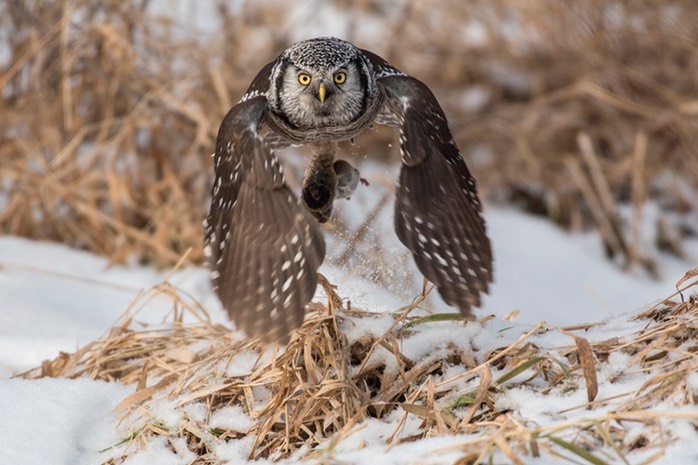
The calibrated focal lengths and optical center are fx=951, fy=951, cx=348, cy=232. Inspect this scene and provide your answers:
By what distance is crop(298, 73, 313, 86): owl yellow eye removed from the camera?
3.63 meters

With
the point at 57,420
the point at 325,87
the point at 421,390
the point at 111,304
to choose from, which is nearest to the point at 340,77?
the point at 325,87

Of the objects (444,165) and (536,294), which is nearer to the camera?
(444,165)

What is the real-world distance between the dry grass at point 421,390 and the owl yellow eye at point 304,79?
3.13 feet

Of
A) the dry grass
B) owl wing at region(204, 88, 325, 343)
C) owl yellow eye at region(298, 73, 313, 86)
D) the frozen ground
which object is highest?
owl yellow eye at region(298, 73, 313, 86)

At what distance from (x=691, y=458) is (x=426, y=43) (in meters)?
5.33

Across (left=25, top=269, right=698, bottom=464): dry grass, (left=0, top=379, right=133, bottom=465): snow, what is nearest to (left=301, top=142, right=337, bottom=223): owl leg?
(left=25, top=269, right=698, bottom=464): dry grass

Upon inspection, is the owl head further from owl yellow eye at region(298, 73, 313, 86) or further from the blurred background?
the blurred background

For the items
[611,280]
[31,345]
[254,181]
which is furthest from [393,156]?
[254,181]

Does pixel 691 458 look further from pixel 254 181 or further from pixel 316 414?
pixel 254 181

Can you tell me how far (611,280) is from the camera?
6.41m

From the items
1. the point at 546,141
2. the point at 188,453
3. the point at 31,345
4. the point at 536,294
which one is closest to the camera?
the point at 188,453

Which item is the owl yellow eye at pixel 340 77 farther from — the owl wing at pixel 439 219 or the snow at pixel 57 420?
the snow at pixel 57 420

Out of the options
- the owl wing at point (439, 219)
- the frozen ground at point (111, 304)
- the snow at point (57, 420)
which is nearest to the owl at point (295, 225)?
the owl wing at point (439, 219)

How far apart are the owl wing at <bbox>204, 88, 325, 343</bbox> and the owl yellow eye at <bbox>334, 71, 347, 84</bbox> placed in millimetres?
720
